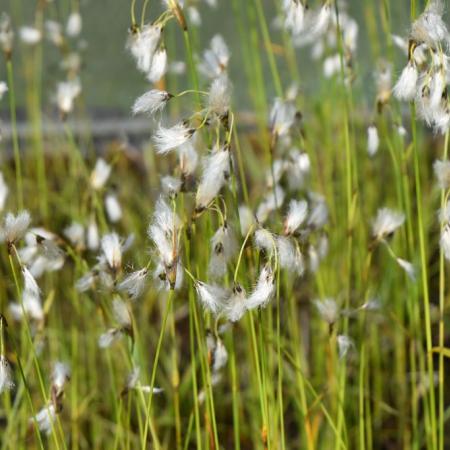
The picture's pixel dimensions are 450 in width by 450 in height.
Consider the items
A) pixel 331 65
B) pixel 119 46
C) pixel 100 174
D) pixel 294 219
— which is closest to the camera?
pixel 294 219

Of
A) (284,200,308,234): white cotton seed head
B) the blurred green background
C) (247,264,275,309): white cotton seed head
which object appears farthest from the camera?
the blurred green background

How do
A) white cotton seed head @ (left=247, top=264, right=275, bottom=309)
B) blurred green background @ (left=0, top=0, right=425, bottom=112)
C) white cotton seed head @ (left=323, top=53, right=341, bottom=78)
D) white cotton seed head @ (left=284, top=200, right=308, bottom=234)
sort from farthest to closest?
blurred green background @ (left=0, top=0, right=425, bottom=112) → white cotton seed head @ (left=323, top=53, right=341, bottom=78) → white cotton seed head @ (left=284, top=200, right=308, bottom=234) → white cotton seed head @ (left=247, top=264, right=275, bottom=309)

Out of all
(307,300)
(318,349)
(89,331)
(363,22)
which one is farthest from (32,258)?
(363,22)

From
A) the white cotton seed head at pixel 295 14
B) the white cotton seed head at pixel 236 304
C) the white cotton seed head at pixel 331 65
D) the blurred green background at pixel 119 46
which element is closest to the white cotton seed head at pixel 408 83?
the white cotton seed head at pixel 295 14

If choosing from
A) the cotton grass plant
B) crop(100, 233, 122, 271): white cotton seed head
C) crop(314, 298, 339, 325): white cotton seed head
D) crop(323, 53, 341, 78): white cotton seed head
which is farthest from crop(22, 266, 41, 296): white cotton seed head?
crop(323, 53, 341, 78): white cotton seed head

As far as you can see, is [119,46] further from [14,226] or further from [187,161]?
[14,226]

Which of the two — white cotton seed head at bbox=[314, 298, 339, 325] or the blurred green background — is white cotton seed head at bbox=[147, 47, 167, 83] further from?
the blurred green background

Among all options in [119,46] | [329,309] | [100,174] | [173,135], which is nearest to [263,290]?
[173,135]

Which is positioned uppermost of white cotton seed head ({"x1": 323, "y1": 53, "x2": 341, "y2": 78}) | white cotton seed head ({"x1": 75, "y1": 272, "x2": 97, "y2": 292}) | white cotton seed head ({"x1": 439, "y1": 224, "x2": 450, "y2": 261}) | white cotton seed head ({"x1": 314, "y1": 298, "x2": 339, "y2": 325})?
white cotton seed head ({"x1": 323, "y1": 53, "x2": 341, "y2": 78})
